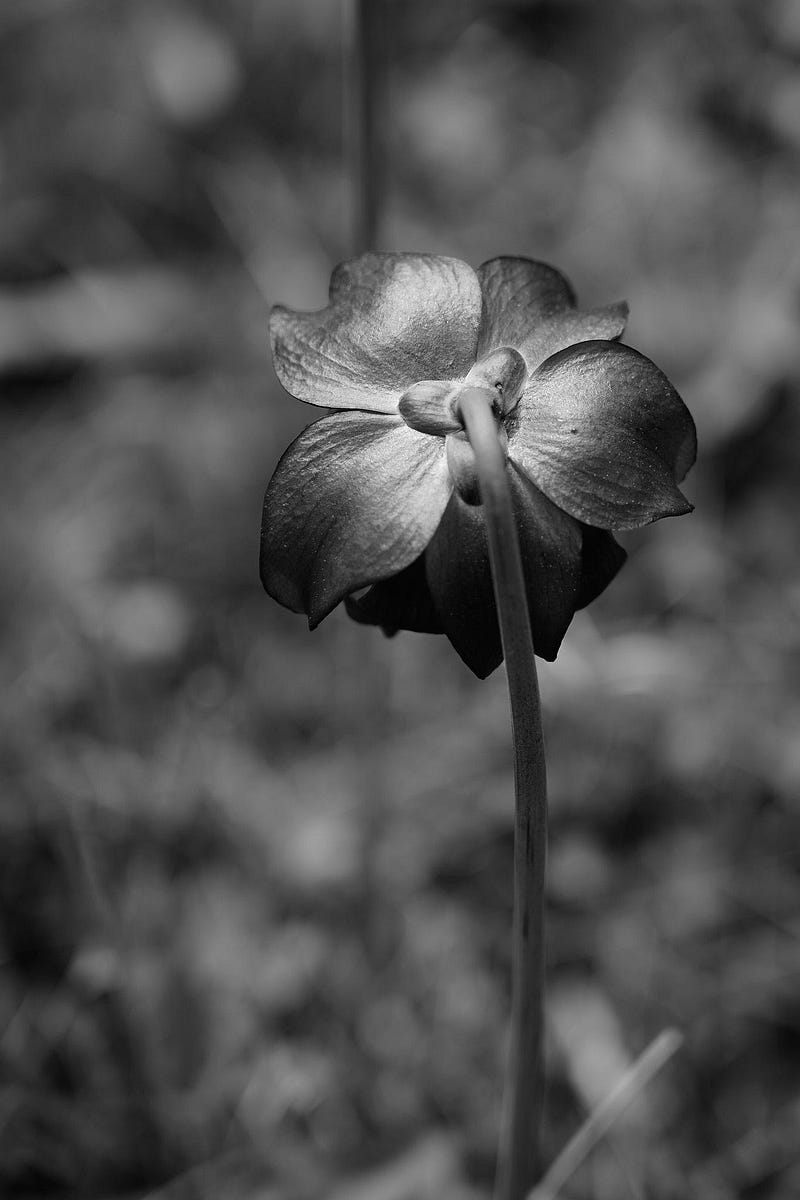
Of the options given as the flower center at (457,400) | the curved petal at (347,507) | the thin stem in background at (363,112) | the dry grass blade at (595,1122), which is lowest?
the dry grass blade at (595,1122)

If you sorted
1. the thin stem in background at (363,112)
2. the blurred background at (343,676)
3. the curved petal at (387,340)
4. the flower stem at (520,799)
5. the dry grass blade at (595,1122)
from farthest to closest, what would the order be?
the blurred background at (343,676), the thin stem in background at (363,112), the dry grass blade at (595,1122), the curved petal at (387,340), the flower stem at (520,799)

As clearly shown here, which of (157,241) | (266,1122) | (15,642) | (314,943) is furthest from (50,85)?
(266,1122)

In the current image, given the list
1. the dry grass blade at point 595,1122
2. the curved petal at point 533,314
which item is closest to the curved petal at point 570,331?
the curved petal at point 533,314

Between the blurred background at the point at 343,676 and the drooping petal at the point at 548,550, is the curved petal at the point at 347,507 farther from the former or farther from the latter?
the blurred background at the point at 343,676

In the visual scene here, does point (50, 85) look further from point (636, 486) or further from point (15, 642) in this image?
point (636, 486)

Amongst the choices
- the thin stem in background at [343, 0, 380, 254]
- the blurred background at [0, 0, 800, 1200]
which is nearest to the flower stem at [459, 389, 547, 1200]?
the blurred background at [0, 0, 800, 1200]
